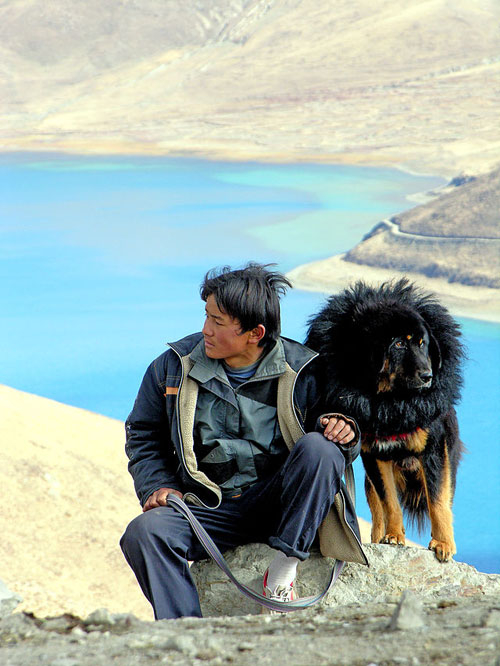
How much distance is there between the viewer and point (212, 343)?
2.38 meters

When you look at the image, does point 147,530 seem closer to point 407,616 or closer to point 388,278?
point 407,616


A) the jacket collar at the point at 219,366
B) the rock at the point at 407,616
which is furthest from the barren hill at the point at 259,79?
the rock at the point at 407,616

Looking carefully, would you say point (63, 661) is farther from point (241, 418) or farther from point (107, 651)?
point (241, 418)

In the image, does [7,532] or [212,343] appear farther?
[7,532]

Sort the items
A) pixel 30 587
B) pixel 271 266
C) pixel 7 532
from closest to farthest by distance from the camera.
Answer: pixel 271 266 < pixel 30 587 < pixel 7 532

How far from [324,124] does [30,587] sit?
62.1ft

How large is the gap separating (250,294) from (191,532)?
0.76 meters

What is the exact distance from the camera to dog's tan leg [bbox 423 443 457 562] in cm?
276

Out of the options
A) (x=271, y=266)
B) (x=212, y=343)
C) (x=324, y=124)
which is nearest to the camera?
(x=212, y=343)

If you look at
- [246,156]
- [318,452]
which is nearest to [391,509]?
[318,452]

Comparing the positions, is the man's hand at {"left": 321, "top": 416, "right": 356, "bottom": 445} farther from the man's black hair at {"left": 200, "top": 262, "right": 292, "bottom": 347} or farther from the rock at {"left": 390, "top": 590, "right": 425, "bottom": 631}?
the rock at {"left": 390, "top": 590, "right": 425, "bottom": 631}

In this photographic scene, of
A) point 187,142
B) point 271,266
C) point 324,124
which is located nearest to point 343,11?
point 324,124

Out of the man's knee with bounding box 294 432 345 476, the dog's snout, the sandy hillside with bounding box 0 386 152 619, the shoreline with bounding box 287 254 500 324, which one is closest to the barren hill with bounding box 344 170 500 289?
the shoreline with bounding box 287 254 500 324

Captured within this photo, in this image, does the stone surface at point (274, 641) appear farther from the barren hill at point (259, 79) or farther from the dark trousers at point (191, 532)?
the barren hill at point (259, 79)
